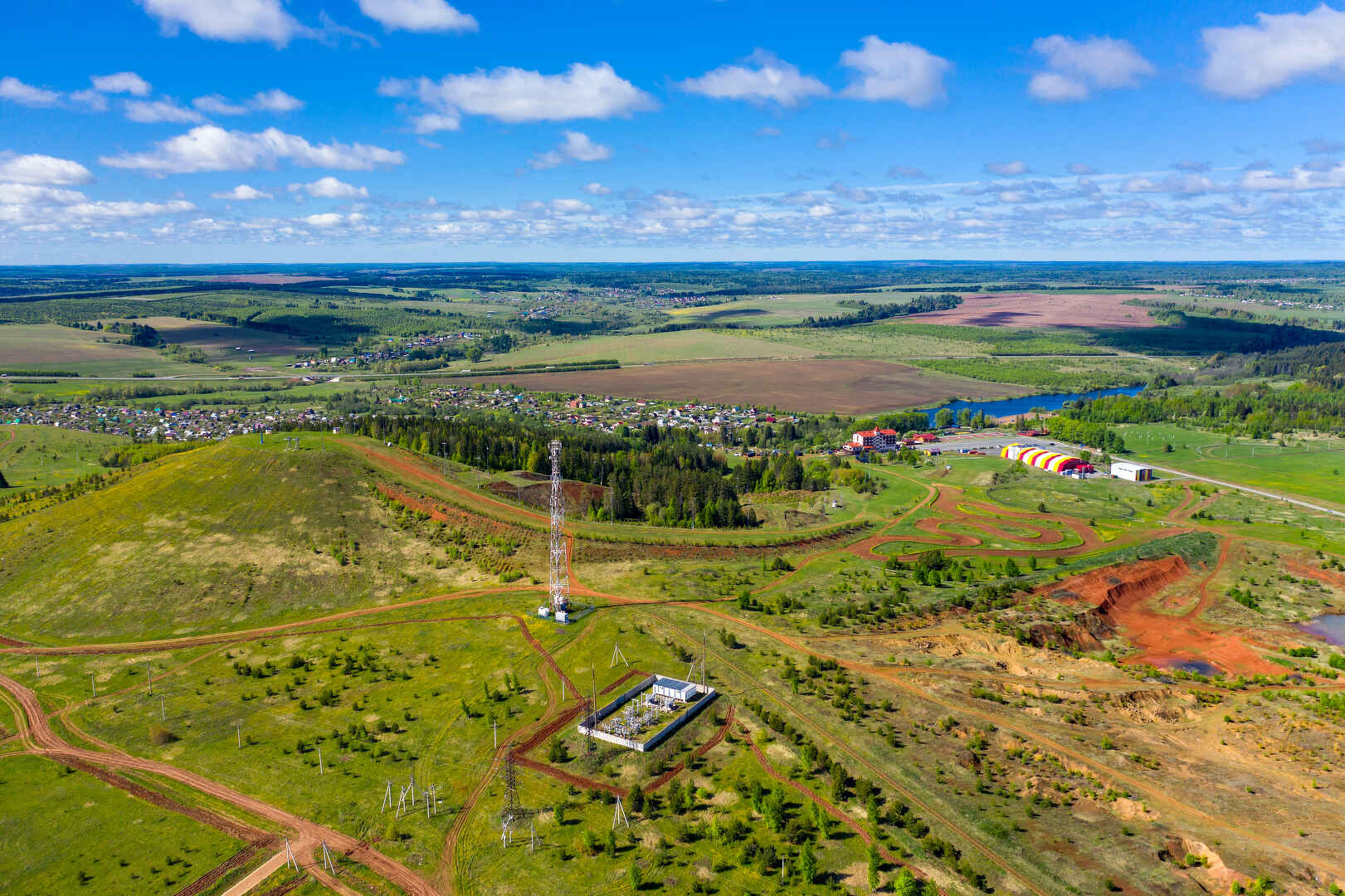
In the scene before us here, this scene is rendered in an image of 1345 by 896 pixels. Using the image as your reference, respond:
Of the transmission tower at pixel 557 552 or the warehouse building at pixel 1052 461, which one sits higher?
the transmission tower at pixel 557 552

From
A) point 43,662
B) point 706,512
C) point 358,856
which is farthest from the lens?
point 706,512

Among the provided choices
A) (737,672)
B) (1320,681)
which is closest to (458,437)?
(737,672)

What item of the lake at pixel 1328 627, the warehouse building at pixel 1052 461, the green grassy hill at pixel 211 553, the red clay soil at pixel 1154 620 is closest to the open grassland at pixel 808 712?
the red clay soil at pixel 1154 620

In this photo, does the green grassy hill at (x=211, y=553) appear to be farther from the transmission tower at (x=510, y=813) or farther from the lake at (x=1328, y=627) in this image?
the lake at (x=1328, y=627)

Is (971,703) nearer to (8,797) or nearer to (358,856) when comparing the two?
(358,856)

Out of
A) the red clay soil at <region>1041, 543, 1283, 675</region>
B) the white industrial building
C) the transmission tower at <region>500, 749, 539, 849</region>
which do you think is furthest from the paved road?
the transmission tower at <region>500, 749, 539, 849</region>

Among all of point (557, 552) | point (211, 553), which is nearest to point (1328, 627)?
point (557, 552)
